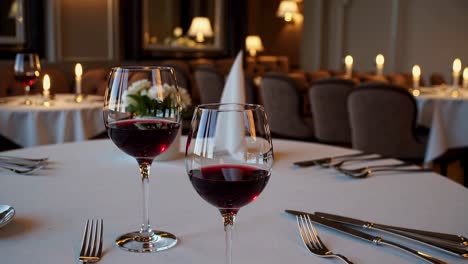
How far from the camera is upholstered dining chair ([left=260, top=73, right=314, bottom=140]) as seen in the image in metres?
4.05

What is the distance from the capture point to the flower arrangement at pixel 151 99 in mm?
728

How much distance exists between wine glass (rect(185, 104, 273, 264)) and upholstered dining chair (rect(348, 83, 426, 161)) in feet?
8.95

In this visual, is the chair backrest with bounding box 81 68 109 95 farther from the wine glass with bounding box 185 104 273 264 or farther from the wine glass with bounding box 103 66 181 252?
the wine glass with bounding box 185 104 273 264

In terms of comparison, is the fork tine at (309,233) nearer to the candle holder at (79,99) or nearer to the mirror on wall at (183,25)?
the candle holder at (79,99)

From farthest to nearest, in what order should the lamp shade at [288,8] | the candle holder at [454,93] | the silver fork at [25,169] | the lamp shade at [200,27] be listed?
the lamp shade at [288,8] → the lamp shade at [200,27] → the candle holder at [454,93] → the silver fork at [25,169]

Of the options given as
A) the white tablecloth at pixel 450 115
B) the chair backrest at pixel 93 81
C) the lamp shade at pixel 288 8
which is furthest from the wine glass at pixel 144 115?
the lamp shade at pixel 288 8

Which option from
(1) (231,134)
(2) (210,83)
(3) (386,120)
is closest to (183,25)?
(2) (210,83)

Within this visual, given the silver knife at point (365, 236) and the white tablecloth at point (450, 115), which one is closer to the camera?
the silver knife at point (365, 236)

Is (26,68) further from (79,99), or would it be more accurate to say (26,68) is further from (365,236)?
(365,236)

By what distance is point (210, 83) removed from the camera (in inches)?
190

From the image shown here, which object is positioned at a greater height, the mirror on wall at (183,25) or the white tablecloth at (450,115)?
the mirror on wall at (183,25)

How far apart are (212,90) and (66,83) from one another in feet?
4.33

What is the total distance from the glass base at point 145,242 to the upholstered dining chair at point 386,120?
267 cm

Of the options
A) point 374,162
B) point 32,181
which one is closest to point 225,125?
point 32,181
